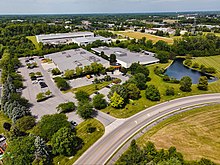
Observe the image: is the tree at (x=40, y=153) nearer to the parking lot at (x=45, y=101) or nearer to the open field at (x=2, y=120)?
the parking lot at (x=45, y=101)

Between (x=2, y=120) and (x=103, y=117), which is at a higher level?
(x=103, y=117)

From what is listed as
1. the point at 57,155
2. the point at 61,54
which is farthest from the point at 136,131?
the point at 61,54

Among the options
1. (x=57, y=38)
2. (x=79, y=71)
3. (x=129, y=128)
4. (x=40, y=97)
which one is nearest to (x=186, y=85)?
(x=129, y=128)

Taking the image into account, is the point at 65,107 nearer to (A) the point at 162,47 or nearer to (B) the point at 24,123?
(B) the point at 24,123

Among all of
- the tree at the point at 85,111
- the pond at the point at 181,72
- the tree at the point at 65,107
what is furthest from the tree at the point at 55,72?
the pond at the point at 181,72

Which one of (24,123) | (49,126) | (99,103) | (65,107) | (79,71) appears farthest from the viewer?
(79,71)

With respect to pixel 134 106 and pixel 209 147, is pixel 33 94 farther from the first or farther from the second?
pixel 209 147
